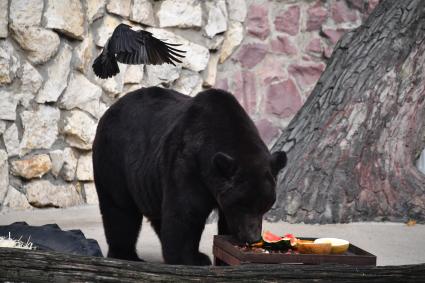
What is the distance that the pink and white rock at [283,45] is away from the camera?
943 cm

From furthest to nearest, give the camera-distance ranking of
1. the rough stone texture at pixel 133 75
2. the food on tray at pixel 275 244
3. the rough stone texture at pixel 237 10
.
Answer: the rough stone texture at pixel 237 10 → the rough stone texture at pixel 133 75 → the food on tray at pixel 275 244

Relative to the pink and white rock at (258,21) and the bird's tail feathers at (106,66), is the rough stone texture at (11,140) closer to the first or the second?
the bird's tail feathers at (106,66)

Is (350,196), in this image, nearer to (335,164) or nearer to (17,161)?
(335,164)

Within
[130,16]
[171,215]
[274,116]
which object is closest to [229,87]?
[274,116]

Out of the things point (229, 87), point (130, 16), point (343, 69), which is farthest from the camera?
point (229, 87)

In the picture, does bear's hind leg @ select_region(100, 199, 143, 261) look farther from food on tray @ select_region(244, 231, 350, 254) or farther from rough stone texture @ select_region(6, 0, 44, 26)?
rough stone texture @ select_region(6, 0, 44, 26)

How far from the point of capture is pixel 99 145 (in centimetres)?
564

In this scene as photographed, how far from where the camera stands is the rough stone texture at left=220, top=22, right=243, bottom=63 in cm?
909

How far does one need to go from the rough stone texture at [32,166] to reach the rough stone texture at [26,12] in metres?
1.22

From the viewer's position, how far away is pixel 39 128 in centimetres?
766

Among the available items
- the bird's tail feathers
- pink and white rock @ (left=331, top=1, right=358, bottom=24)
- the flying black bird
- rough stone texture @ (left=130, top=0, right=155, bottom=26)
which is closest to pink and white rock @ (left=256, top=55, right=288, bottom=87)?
pink and white rock @ (left=331, top=1, right=358, bottom=24)

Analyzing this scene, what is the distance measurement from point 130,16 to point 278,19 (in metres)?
1.93

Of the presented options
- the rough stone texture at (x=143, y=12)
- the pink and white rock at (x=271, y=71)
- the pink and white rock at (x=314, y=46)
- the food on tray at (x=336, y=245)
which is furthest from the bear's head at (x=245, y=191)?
the pink and white rock at (x=314, y=46)

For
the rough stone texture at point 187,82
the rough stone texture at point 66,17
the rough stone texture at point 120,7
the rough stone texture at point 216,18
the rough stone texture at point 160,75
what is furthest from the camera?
the rough stone texture at point 216,18
